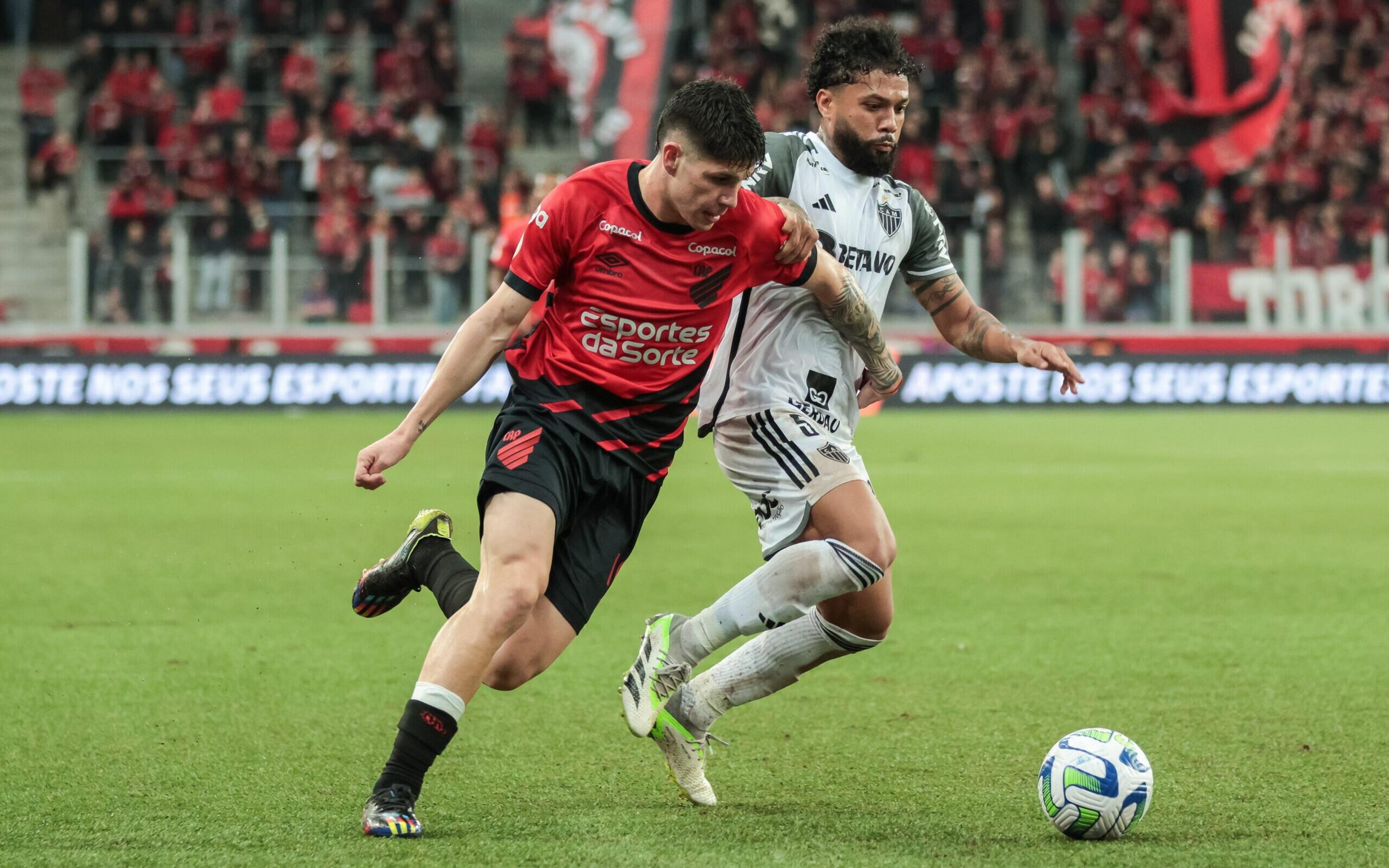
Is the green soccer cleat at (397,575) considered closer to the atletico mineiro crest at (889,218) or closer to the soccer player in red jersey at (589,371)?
the soccer player in red jersey at (589,371)

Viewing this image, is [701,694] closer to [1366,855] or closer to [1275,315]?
[1366,855]

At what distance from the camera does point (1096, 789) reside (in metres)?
4.13

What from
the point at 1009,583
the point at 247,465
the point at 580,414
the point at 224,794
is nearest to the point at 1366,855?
the point at 580,414

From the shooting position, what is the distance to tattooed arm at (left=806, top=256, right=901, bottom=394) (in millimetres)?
4793

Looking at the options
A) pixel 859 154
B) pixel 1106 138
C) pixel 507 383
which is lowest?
pixel 507 383


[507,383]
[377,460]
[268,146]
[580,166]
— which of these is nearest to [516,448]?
[377,460]

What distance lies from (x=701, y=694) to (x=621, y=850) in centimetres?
90

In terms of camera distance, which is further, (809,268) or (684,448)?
(684,448)

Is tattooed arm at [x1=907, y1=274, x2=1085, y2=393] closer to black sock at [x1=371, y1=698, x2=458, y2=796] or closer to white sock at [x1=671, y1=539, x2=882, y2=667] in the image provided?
white sock at [x1=671, y1=539, x2=882, y2=667]

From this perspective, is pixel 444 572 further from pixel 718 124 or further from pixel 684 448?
pixel 684 448

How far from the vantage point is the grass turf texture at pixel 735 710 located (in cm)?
416

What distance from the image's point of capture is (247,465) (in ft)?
45.5

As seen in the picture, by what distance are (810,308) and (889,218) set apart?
398mm

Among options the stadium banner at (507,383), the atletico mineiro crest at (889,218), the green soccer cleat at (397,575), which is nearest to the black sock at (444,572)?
the green soccer cleat at (397,575)
